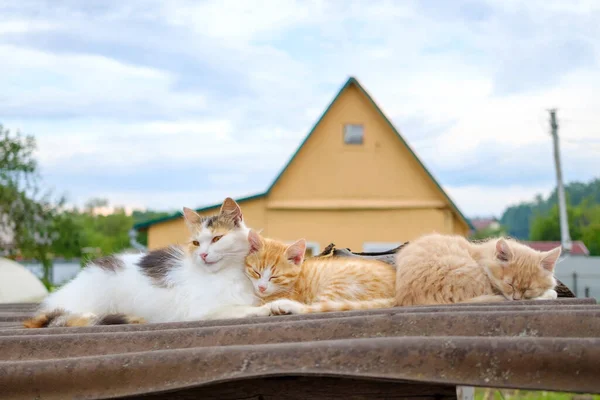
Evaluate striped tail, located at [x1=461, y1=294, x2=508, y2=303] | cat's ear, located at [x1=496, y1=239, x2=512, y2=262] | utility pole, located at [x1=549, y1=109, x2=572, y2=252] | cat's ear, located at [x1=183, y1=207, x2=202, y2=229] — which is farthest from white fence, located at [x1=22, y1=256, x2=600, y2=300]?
striped tail, located at [x1=461, y1=294, x2=508, y2=303]

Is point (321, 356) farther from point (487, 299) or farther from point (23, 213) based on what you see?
point (23, 213)

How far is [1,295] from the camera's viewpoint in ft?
23.5

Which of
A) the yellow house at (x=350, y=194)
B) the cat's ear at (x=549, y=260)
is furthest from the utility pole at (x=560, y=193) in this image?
the cat's ear at (x=549, y=260)

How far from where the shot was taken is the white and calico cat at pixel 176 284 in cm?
258

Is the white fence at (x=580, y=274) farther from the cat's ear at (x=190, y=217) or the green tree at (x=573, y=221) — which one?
the green tree at (x=573, y=221)

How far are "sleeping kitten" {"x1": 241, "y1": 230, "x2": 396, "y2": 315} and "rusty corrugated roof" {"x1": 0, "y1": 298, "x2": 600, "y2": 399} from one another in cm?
58

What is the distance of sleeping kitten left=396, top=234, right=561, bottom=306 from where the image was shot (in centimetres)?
254

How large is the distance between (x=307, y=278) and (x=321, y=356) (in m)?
1.22

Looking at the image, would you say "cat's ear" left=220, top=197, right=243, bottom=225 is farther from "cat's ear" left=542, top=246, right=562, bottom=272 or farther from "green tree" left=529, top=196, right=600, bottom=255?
"green tree" left=529, top=196, right=600, bottom=255

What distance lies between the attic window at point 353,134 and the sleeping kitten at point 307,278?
30.3 ft

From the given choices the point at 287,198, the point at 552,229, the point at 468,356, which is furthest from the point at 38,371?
the point at 552,229

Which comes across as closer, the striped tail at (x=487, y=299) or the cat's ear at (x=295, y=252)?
the striped tail at (x=487, y=299)

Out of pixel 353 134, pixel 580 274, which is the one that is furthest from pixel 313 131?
Answer: pixel 580 274

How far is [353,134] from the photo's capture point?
1193cm
